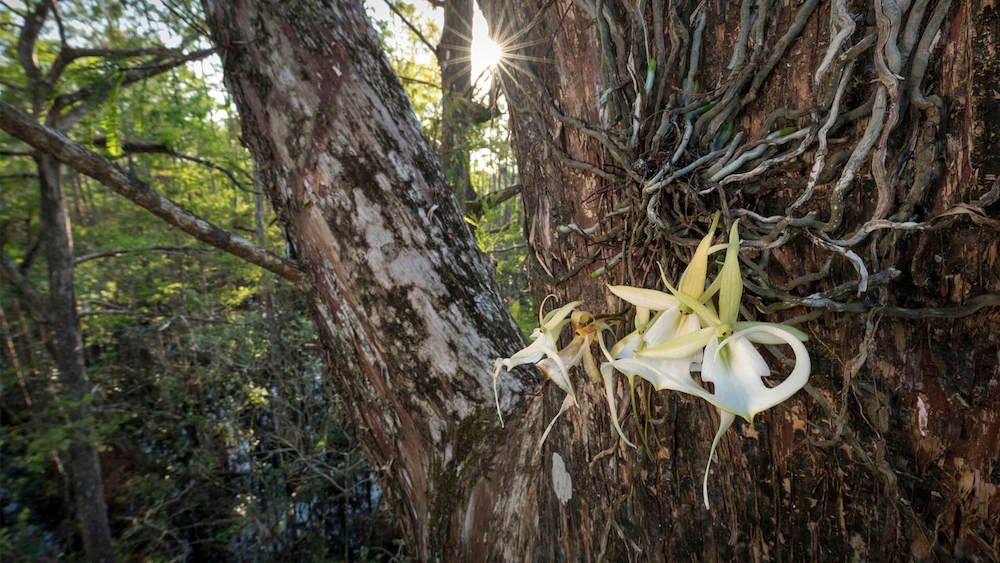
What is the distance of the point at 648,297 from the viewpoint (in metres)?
0.49

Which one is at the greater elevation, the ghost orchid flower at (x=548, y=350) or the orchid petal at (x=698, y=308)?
the orchid petal at (x=698, y=308)

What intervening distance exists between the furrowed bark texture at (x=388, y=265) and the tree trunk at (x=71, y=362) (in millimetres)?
3840

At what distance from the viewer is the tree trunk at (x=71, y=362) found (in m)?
3.70

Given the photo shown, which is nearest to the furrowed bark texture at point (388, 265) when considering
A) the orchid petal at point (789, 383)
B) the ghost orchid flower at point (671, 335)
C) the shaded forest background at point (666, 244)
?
the shaded forest background at point (666, 244)

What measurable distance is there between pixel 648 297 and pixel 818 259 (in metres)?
0.22

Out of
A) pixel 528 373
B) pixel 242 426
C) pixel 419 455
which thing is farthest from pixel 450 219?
pixel 242 426

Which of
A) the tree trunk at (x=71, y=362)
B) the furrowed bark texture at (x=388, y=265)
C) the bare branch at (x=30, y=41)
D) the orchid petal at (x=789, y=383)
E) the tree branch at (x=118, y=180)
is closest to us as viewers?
the orchid petal at (x=789, y=383)

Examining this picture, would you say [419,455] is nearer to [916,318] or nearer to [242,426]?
[916,318]

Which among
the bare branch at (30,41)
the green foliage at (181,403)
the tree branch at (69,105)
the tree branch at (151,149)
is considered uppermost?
the bare branch at (30,41)

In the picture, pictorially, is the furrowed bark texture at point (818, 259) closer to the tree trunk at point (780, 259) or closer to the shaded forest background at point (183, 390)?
the tree trunk at point (780, 259)

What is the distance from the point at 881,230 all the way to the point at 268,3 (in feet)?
4.57

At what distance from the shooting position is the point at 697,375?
570mm

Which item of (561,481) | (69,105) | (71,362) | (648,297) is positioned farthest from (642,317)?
(71,362)

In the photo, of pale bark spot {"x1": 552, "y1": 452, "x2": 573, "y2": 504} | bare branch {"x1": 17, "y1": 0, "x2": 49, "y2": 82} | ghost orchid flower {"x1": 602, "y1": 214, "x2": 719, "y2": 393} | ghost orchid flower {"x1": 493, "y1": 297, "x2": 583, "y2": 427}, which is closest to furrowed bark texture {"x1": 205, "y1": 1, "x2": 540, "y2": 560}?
pale bark spot {"x1": 552, "y1": 452, "x2": 573, "y2": 504}
